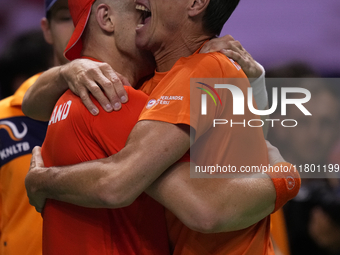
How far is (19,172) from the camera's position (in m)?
2.82

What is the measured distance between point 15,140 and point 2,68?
5.62 feet

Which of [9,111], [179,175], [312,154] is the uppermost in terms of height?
[179,175]

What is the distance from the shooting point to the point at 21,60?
14.0ft

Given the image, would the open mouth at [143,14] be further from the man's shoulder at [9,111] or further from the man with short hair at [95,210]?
the man's shoulder at [9,111]

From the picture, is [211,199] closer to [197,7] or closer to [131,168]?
[131,168]

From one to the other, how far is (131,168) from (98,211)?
321 millimetres

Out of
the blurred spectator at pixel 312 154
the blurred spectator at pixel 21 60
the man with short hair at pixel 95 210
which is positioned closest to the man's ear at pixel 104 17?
the man with short hair at pixel 95 210

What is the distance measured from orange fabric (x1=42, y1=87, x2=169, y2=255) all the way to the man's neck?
0.26 metres

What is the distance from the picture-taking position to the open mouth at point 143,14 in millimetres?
1839

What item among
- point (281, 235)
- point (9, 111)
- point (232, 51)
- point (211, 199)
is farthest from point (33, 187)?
point (281, 235)

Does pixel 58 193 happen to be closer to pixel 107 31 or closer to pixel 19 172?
pixel 107 31

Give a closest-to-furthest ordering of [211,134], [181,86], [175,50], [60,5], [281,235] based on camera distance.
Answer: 1. [181,86]
2. [211,134]
3. [175,50]
4. [60,5]
5. [281,235]

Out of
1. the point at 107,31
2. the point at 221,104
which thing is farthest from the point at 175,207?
the point at 107,31

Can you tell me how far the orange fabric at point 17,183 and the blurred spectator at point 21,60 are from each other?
1330 millimetres
